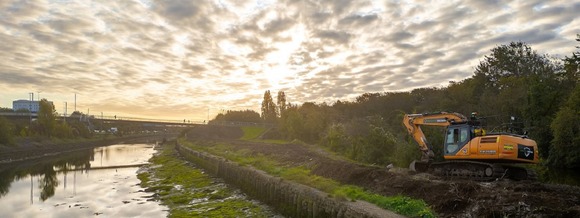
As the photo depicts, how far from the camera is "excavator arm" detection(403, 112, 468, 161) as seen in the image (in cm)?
2103

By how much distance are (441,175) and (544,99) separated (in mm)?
20293

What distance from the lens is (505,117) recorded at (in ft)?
128

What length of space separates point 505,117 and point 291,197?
27.9m

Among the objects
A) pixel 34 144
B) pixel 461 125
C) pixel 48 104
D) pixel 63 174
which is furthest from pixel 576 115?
pixel 48 104

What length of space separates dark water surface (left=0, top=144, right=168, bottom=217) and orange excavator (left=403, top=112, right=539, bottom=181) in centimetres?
1444

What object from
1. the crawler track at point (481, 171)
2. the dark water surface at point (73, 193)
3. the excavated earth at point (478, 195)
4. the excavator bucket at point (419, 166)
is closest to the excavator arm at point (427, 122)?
the excavator bucket at point (419, 166)

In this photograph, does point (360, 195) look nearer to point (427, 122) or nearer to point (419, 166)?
point (419, 166)

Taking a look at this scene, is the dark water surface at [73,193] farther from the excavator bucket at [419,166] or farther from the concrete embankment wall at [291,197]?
the excavator bucket at [419,166]

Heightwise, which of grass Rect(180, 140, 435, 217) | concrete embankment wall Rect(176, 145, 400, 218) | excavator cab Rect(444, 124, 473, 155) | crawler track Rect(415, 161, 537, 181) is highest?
excavator cab Rect(444, 124, 473, 155)

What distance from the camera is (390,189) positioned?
53.2ft

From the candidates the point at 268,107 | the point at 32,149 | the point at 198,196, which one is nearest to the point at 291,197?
the point at 198,196

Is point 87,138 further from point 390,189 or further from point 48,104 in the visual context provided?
point 390,189

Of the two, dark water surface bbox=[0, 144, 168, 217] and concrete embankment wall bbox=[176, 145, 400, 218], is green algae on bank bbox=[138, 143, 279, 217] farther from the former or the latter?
dark water surface bbox=[0, 144, 168, 217]

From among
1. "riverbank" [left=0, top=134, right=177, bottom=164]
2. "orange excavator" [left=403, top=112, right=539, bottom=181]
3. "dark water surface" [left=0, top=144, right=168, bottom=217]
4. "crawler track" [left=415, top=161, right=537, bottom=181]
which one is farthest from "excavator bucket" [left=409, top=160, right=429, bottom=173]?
"riverbank" [left=0, top=134, right=177, bottom=164]
